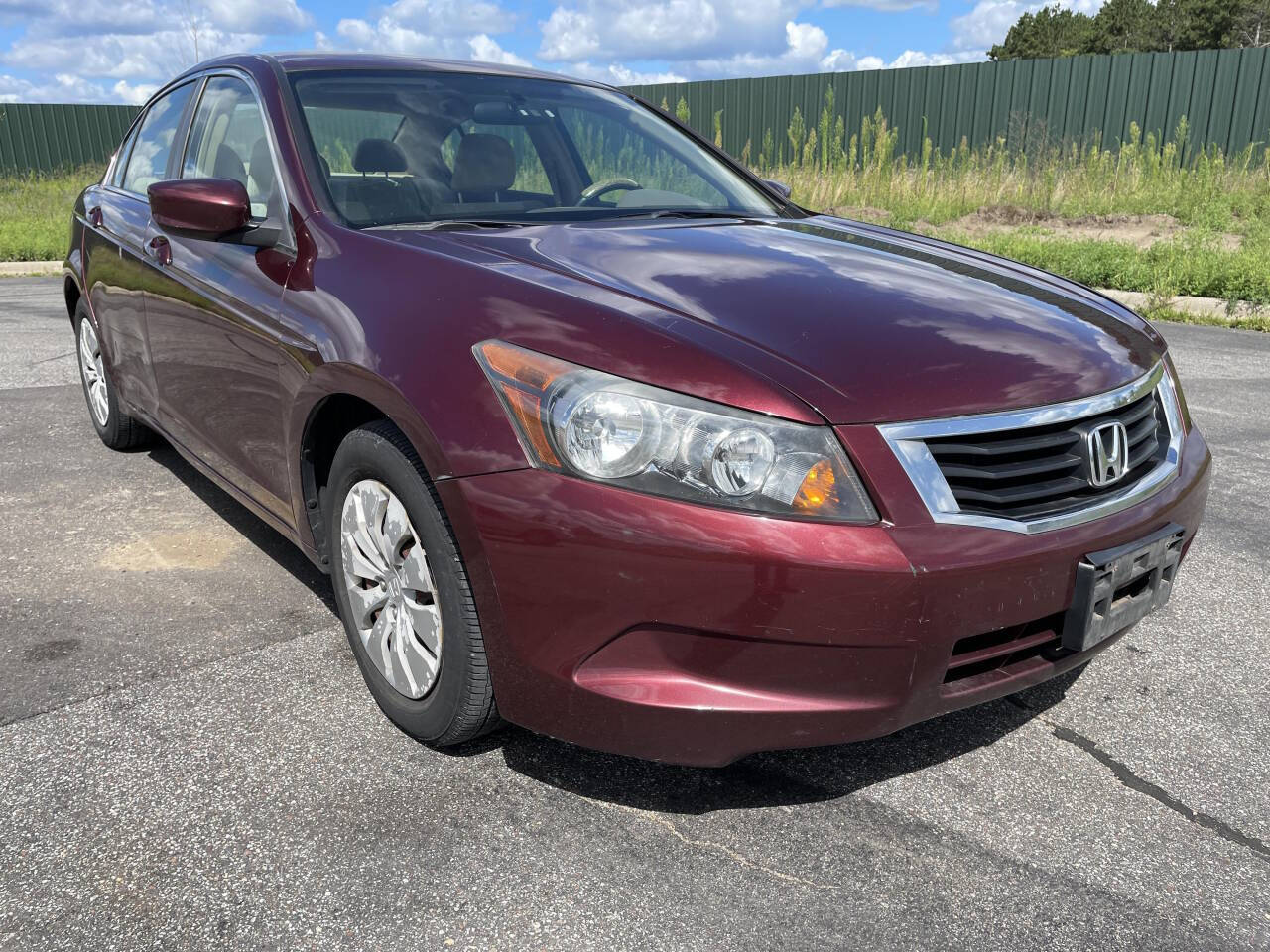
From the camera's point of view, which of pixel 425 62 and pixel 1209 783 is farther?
pixel 425 62

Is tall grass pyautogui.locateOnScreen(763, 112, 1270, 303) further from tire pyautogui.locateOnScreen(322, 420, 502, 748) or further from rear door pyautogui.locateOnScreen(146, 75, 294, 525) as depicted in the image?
tire pyautogui.locateOnScreen(322, 420, 502, 748)

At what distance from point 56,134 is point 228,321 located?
24681 mm

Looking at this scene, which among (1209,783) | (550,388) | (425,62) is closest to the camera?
(550,388)

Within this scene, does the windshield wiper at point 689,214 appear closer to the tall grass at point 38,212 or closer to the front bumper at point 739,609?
the front bumper at point 739,609

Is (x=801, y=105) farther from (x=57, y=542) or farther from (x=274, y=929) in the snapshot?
(x=274, y=929)

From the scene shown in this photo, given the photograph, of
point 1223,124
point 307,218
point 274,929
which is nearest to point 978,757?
point 274,929

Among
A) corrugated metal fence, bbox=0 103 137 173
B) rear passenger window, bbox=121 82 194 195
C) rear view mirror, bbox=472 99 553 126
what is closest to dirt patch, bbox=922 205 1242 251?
rear view mirror, bbox=472 99 553 126

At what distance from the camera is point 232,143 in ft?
11.1

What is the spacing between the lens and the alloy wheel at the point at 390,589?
2324mm

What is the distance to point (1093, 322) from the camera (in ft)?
8.48

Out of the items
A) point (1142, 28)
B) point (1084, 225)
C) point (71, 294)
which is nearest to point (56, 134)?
point (1084, 225)

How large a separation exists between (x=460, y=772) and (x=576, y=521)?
82 cm

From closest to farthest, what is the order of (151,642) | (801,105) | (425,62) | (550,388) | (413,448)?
(550,388) < (413,448) < (151,642) < (425,62) < (801,105)

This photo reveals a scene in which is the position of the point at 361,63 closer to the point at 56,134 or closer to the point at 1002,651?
the point at 1002,651
